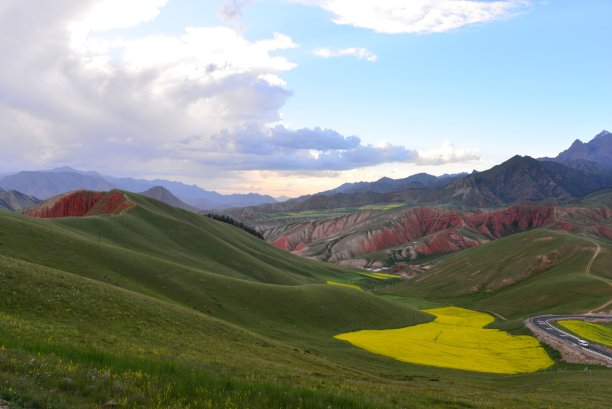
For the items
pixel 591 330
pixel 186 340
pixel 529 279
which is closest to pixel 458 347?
pixel 591 330

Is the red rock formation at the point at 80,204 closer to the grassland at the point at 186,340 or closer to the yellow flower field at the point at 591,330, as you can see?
the grassland at the point at 186,340

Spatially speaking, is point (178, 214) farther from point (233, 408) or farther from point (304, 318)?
point (233, 408)

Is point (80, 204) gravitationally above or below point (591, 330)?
above

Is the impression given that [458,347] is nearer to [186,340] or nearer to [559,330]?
[559,330]

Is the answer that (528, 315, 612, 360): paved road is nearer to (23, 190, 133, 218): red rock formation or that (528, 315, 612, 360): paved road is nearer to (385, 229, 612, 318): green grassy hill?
(385, 229, 612, 318): green grassy hill

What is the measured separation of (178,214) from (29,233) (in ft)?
273

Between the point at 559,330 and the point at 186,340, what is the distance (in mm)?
78651

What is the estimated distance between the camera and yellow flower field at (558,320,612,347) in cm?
7350

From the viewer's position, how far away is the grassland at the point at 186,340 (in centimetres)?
1348

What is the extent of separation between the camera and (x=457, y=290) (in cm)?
17388

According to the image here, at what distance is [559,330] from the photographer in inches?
3250

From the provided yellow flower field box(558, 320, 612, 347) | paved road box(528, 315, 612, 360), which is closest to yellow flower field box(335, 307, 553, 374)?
paved road box(528, 315, 612, 360)

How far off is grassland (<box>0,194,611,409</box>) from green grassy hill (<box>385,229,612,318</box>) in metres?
44.5

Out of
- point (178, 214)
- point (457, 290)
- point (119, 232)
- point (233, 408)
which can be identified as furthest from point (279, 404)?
point (457, 290)
